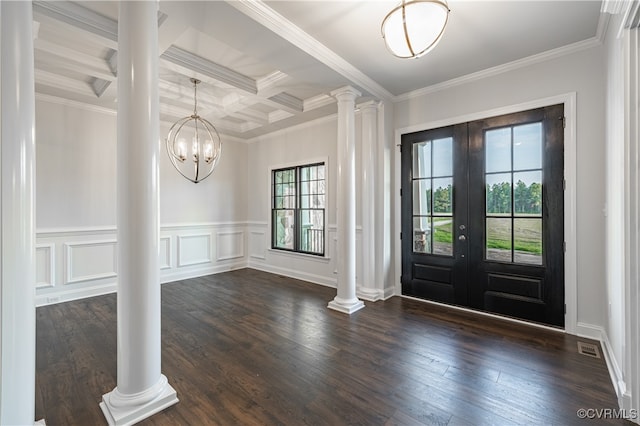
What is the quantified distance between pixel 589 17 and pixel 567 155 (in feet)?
3.96

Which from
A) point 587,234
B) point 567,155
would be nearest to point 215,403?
point 587,234

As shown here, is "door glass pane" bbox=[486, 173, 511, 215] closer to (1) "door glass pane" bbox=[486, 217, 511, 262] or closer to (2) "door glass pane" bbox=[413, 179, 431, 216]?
(1) "door glass pane" bbox=[486, 217, 511, 262]

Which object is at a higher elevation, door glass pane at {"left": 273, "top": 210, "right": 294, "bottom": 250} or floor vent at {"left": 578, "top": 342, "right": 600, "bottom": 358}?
door glass pane at {"left": 273, "top": 210, "right": 294, "bottom": 250}

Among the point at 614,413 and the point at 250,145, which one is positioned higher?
the point at 250,145

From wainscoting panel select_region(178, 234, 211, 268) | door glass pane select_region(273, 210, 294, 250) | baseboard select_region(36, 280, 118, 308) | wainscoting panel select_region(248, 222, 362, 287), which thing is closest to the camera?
baseboard select_region(36, 280, 118, 308)

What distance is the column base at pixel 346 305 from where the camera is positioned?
11.7 feet

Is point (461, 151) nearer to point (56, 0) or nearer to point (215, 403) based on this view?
point (215, 403)

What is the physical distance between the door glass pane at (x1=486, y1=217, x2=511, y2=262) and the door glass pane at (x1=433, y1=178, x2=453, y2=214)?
19.6 inches

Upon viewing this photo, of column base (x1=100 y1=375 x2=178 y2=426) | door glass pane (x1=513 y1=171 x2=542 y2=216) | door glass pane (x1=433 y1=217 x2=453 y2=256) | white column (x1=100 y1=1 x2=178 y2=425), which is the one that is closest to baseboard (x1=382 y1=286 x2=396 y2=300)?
door glass pane (x1=433 y1=217 x2=453 y2=256)

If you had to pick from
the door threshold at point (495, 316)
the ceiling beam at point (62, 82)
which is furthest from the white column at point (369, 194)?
the ceiling beam at point (62, 82)

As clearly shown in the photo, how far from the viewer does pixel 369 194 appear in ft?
13.3

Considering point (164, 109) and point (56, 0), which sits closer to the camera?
point (56, 0)

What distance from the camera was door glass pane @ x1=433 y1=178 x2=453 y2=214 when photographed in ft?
12.2

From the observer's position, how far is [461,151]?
360cm
